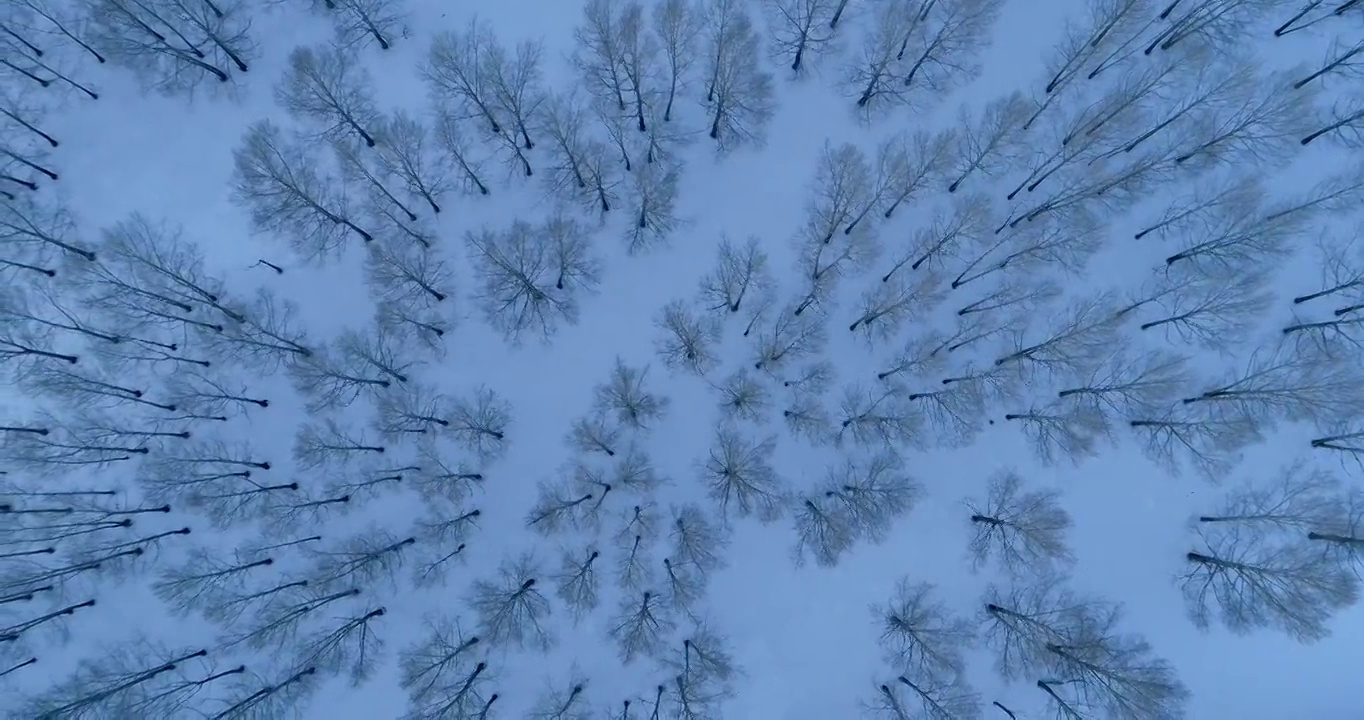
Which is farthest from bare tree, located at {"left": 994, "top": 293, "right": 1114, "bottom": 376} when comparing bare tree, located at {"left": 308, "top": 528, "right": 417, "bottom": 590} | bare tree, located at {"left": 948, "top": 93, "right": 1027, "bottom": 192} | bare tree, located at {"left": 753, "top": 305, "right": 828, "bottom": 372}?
bare tree, located at {"left": 308, "top": 528, "right": 417, "bottom": 590}

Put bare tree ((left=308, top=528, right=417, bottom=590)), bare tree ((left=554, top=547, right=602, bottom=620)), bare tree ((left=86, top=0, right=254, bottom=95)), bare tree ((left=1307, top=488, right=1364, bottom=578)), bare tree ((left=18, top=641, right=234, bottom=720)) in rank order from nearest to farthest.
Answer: bare tree ((left=18, top=641, right=234, bottom=720))
bare tree ((left=1307, top=488, right=1364, bottom=578))
bare tree ((left=308, top=528, right=417, bottom=590))
bare tree ((left=554, top=547, right=602, bottom=620))
bare tree ((left=86, top=0, right=254, bottom=95))

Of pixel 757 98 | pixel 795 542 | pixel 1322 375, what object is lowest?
pixel 795 542

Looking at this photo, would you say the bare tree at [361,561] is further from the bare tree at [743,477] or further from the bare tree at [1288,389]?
the bare tree at [1288,389]

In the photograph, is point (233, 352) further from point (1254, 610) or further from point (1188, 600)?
point (1254, 610)

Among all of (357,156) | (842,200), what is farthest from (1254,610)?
(357,156)

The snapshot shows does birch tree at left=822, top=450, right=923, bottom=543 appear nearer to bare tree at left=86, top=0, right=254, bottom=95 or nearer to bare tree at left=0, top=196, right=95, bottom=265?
bare tree at left=86, top=0, right=254, bottom=95

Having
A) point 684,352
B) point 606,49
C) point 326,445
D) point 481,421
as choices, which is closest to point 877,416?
point 684,352
